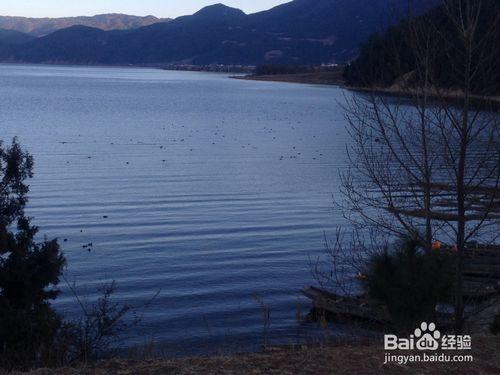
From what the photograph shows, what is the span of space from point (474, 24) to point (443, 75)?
2.05m

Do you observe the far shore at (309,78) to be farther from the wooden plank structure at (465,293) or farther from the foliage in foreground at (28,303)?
the foliage in foreground at (28,303)

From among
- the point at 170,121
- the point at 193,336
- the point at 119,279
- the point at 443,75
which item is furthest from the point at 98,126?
the point at 443,75

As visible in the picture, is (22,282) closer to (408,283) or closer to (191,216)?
(408,283)

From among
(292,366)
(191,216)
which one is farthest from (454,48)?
(191,216)

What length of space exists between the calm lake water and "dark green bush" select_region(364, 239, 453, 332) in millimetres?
3346

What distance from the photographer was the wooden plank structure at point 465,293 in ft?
41.5

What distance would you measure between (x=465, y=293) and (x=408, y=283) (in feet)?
21.6

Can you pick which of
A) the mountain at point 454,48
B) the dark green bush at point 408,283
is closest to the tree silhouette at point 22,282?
the dark green bush at point 408,283

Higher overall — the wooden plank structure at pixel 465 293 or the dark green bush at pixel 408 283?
the dark green bush at pixel 408 283

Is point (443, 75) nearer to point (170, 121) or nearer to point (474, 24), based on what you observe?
point (474, 24)

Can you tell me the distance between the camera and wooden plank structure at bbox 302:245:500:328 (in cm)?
1266

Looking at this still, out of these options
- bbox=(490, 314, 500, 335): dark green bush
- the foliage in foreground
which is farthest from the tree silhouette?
bbox=(490, 314, 500, 335): dark green bush

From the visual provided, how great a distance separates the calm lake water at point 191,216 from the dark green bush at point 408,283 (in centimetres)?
335

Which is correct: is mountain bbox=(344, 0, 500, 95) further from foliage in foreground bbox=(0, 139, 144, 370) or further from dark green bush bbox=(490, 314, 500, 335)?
foliage in foreground bbox=(0, 139, 144, 370)
